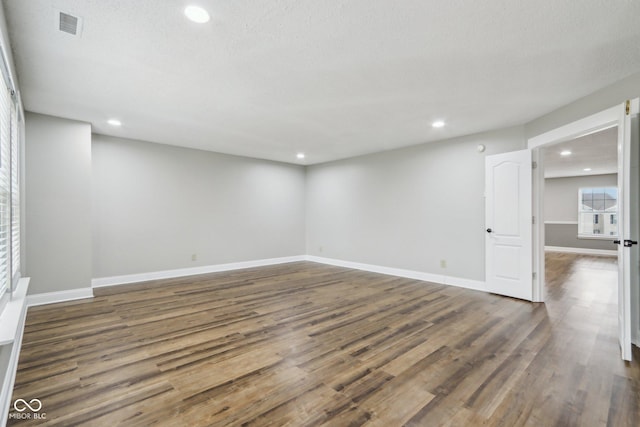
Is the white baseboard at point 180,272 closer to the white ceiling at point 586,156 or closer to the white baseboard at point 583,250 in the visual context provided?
the white ceiling at point 586,156

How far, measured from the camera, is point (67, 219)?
4.05 metres

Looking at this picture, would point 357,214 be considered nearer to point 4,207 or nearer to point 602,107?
point 602,107

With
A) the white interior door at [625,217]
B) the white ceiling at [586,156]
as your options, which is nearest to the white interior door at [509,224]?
the white ceiling at [586,156]

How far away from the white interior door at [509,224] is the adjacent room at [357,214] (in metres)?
0.03

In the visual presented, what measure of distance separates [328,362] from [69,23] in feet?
9.98

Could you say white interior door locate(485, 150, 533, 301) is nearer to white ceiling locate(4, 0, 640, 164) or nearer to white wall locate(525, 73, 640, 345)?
white wall locate(525, 73, 640, 345)

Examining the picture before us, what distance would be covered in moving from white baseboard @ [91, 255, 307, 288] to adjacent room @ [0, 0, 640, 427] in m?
0.04

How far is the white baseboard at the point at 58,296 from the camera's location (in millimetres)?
3801

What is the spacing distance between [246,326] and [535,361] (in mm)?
2612

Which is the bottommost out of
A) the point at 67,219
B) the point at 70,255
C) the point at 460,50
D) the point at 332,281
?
the point at 332,281

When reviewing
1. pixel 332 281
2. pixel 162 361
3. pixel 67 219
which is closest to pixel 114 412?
pixel 162 361

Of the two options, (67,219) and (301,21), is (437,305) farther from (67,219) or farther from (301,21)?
(67,219)

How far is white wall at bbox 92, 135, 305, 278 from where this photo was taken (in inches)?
193

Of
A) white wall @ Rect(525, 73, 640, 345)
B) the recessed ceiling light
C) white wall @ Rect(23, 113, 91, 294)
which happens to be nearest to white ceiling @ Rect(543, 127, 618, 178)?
white wall @ Rect(525, 73, 640, 345)
